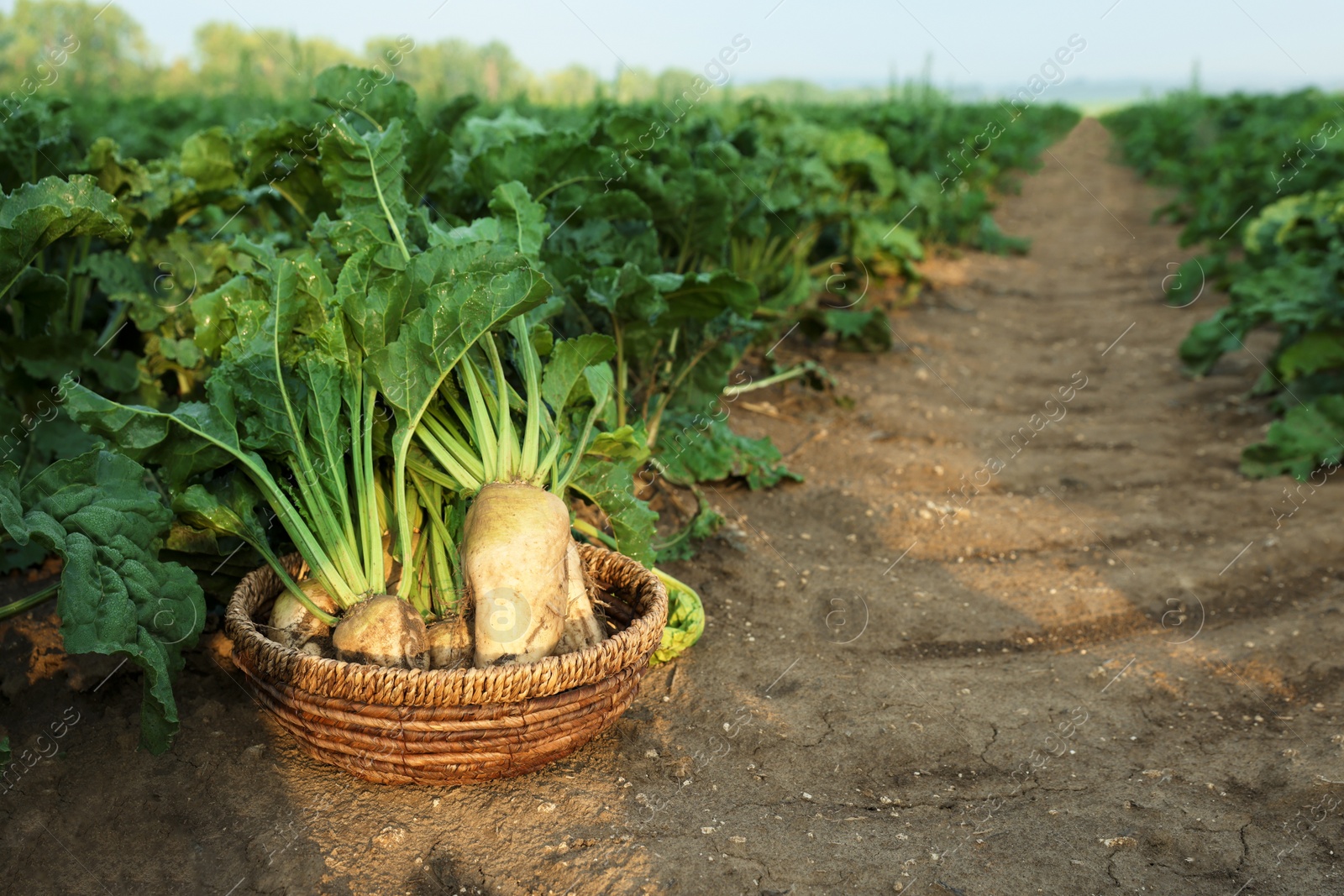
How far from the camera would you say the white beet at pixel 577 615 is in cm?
254

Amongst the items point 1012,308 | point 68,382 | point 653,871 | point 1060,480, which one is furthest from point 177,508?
point 1012,308

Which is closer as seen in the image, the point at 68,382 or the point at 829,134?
the point at 68,382

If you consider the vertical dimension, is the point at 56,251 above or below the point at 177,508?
above

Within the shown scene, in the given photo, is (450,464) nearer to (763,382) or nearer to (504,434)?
(504,434)

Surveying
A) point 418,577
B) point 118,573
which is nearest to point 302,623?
point 418,577

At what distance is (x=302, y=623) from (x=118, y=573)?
1.45 feet

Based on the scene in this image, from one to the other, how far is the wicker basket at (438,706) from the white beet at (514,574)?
123 mm

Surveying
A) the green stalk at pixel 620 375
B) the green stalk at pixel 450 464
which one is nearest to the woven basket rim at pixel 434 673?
the green stalk at pixel 450 464

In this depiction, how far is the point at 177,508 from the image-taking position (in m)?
2.51

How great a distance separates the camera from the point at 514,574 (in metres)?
2.39

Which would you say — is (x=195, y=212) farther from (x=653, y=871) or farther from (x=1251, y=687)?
(x=1251, y=687)

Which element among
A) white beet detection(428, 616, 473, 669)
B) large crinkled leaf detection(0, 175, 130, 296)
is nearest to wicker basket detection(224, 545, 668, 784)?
white beet detection(428, 616, 473, 669)

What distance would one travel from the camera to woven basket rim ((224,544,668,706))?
7.08ft

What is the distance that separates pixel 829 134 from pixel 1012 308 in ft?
7.61
